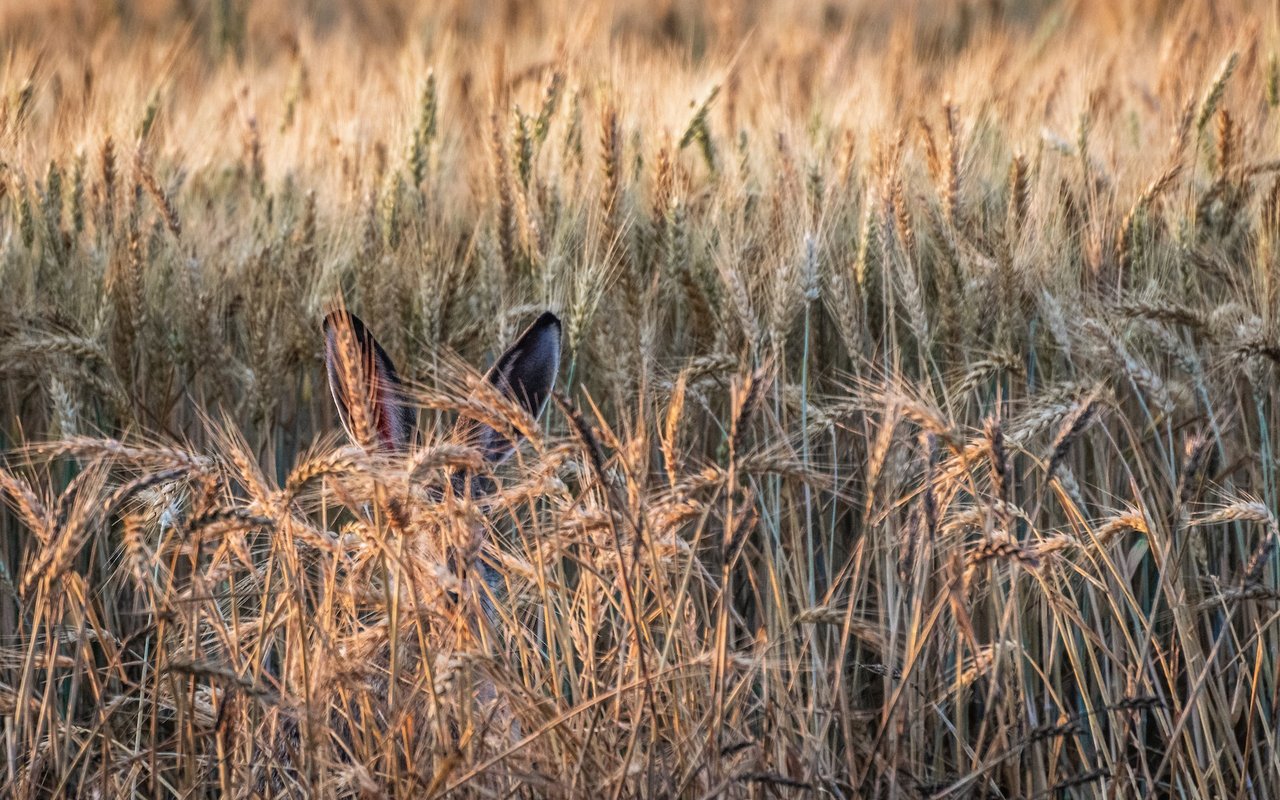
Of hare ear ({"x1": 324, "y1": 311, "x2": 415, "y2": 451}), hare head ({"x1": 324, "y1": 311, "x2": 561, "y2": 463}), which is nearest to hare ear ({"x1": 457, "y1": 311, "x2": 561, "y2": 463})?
hare head ({"x1": 324, "y1": 311, "x2": 561, "y2": 463})

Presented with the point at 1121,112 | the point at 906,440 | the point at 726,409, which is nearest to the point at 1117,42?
the point at 1121,112

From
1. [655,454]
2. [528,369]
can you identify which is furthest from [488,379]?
[655,454]

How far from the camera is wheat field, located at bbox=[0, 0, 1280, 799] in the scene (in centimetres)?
186

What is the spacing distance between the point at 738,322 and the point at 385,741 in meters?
1.37

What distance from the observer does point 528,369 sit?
2260 millimetres

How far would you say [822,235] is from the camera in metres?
2.97

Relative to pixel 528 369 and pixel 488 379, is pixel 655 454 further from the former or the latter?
pixel 488 379

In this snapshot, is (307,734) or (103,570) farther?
(103,570)

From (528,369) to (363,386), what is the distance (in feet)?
1.53

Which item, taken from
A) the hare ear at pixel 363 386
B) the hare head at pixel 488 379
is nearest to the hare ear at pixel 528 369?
the hare head at pixel 488 379

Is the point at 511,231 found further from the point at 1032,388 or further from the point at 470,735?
the point at 470,735

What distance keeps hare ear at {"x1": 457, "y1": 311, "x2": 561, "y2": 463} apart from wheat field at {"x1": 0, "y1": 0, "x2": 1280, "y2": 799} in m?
0.09

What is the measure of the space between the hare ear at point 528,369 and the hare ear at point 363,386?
14cm

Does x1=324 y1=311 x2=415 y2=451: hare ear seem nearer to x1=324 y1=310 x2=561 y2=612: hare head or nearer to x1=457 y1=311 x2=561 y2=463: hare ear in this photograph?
x1=324 y1=310 x2=561 y2=612: hare head
